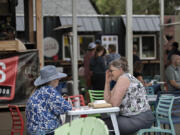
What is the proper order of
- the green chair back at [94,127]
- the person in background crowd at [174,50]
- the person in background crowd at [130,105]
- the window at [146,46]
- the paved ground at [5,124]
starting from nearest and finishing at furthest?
the green chair back at [94,127]
the person in background crowd at [130,105]
the paved ground at [5,124]
the person in background crowd at [174,50]
the window at [146,46]

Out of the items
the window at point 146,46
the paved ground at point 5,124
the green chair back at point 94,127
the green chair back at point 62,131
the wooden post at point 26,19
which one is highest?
the wooden post at point 26,19

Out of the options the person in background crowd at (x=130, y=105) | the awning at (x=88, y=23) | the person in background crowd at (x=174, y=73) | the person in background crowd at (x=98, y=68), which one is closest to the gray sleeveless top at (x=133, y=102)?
the person in background crowd at (x=130, y=105)

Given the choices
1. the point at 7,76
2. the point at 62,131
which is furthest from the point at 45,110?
the point at 7,76

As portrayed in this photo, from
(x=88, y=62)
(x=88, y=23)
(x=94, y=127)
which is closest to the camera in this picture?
(x=94, y=127)

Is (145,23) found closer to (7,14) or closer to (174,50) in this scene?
(174,50)

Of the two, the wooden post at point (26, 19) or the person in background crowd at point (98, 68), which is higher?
the wooden post at point (26, 19)

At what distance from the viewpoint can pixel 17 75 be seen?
801 cm

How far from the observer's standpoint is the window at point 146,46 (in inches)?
749

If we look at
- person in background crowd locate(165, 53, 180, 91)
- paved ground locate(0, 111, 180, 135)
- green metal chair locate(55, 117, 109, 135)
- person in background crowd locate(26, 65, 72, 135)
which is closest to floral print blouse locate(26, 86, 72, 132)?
person in background crowd locate(26, 65, 72, 135)

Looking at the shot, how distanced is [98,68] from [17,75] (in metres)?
2.20

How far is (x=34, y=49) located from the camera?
802 centimetres

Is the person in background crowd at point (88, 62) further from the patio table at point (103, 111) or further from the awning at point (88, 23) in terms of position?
the awning at point (88, 23)

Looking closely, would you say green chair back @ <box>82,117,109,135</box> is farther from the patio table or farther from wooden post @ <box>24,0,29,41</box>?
wooden post @ <box>24,0,29,41</box>

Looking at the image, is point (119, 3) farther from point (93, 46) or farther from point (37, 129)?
point (37, 129)
